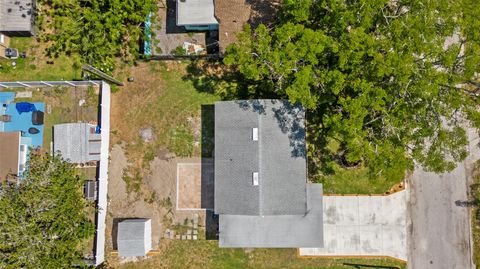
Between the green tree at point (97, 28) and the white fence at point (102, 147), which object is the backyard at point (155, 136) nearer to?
the white fence at point (102, 147)

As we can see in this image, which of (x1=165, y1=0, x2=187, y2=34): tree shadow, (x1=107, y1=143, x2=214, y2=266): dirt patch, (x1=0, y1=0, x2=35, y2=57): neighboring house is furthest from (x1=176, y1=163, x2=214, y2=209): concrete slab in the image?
(x1=0, y1=0, x2=35, y2=57): neighboring house

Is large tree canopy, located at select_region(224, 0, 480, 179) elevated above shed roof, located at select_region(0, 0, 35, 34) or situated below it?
below

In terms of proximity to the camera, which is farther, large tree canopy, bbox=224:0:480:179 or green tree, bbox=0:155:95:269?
green tree, bbox=0:155:95:269

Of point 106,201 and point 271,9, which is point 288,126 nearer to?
point 271,9

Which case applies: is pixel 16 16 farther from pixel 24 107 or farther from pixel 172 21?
pixel 172 21

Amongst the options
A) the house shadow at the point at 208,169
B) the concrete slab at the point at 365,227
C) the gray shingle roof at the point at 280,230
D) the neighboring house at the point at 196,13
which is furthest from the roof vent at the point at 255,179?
the neighboring house at the point at 196,13

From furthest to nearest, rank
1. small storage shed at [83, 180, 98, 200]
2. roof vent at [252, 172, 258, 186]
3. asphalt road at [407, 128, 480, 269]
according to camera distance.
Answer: small storage shed at [83, 180, 98, 200]
asphalt road at [407, 128, 480, 269]
roof vent at [252, 172, 258, 186]

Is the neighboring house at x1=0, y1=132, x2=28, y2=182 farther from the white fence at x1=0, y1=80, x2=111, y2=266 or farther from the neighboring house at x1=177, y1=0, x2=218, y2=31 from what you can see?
the neighboring house at x1=177, y1=0, x2=218, y2=31
